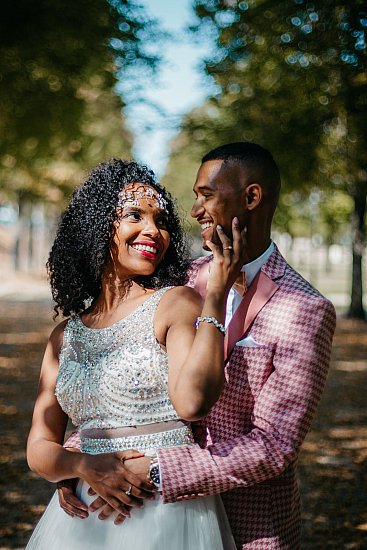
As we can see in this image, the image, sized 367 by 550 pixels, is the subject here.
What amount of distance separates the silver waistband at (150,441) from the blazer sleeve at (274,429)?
Answer: 7 centimetres

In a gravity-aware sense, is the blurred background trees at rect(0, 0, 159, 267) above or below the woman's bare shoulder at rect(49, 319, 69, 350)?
above

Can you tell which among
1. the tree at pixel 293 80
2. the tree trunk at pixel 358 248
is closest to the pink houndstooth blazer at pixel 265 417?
the tree at pixel 293 80

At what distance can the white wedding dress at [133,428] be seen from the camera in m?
2.25

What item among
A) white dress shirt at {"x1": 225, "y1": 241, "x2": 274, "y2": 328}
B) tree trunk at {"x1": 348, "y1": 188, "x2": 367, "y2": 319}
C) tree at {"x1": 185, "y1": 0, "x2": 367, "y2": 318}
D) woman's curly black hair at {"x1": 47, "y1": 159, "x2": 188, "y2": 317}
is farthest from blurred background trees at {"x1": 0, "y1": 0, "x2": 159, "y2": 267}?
tree trunk at {"x1": 348, "y1": 188, "x2": 367, "y2": 319}

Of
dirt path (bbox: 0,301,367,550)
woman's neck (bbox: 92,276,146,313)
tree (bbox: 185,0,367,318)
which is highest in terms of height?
tree (bbox: 185,0,367,318)

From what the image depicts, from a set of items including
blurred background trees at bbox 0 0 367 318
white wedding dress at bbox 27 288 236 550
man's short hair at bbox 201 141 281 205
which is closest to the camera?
white wedding dress at bbox 27 288 236 550

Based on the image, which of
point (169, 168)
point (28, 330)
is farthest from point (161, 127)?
point (169, 168)

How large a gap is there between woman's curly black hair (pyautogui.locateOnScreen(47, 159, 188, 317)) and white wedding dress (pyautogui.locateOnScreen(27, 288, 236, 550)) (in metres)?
0.30

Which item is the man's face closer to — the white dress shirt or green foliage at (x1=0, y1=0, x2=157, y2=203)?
the white dress shirt

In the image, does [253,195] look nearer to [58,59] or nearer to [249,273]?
[249,273]

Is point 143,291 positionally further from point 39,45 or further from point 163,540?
point 39,45

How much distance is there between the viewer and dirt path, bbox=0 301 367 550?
19.6 feet

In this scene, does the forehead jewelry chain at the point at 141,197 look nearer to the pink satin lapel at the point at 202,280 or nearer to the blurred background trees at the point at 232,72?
the pink satin lapel at the point at 202,280

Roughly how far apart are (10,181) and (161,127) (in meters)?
15.9
